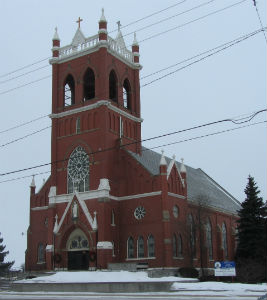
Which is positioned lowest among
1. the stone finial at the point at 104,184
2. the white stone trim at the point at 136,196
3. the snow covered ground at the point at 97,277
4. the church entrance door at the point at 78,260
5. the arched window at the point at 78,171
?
the snow covered ground at the point at 97,277

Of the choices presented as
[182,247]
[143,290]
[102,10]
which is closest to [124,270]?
[182,247]

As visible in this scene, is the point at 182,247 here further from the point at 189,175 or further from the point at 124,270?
the point at 189,175

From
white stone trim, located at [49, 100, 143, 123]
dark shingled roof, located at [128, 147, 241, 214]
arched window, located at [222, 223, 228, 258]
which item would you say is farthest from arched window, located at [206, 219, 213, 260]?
white stone trim, located at [49, 100, 143, 123]

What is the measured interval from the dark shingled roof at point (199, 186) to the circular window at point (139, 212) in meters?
3.75

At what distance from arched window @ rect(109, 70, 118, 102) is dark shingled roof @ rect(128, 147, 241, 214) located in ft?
23.9

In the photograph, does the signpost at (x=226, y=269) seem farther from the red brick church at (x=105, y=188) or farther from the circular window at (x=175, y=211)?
the circular window at (x=175, y=211)

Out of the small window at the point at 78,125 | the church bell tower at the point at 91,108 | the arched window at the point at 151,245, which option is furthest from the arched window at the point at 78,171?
the arched window at the point at 151,245

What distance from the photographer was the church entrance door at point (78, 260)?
48625mm

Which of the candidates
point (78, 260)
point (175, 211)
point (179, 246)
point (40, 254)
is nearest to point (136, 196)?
point (175, 211)

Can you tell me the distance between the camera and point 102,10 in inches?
2148

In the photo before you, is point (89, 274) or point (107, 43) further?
point (107, 43)

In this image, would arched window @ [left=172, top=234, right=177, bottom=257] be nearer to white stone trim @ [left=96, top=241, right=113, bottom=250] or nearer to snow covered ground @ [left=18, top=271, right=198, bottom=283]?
white stone trim @ [left=96, top=241, right=113, bottom=250]

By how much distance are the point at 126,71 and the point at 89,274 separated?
993 inches

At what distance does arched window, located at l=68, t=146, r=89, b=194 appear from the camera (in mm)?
50844
